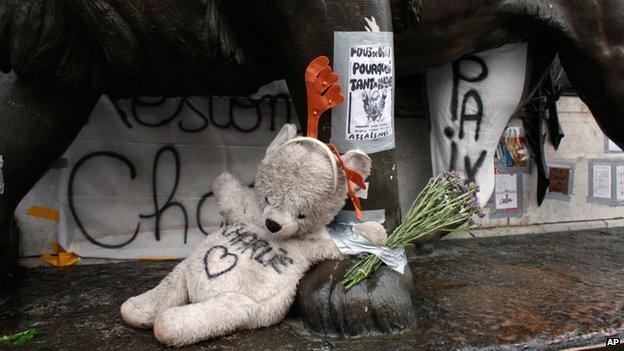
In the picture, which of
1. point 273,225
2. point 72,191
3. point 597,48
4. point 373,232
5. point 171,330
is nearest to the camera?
point 171,330

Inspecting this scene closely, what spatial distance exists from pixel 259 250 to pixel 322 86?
489 mm

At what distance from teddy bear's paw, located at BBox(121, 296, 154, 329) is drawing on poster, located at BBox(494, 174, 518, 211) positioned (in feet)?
8.15

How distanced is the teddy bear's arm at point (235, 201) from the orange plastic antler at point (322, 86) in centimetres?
34

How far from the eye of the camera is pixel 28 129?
5.82 feet

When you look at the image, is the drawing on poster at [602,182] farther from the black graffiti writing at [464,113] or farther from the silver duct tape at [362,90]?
the silver duct tape at [362,90]

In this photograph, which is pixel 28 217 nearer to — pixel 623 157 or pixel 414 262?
pixel 414 262

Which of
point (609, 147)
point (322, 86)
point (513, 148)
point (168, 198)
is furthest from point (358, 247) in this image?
point (609, 147)

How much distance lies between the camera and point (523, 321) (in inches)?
64.9

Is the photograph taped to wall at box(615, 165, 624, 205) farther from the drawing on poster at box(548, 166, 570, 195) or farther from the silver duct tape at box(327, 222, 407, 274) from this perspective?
the silver duct tape at box(327, 222, 407, 274)

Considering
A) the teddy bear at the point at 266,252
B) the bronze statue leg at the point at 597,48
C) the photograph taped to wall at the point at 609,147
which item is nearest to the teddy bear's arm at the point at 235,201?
the teddy bear at the point at 266,252

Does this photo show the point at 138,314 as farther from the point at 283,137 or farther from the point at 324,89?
the point at 324,89

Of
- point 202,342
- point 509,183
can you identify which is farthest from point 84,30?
point 509,183

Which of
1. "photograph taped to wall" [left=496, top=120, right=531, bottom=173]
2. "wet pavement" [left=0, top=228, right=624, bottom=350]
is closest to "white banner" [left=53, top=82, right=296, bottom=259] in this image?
"wet pavement" [left=0, top=228, right=624, bottom=350]

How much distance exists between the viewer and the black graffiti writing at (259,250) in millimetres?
1510
